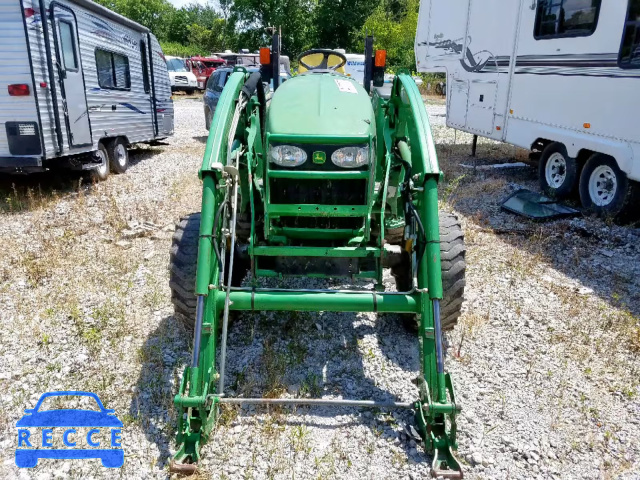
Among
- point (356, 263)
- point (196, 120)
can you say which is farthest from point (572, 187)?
point (196, 120)

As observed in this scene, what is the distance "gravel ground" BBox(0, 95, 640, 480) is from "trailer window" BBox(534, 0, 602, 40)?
113 inches

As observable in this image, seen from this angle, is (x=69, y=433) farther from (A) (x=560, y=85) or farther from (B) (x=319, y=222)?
(A) (x=560, y=85)

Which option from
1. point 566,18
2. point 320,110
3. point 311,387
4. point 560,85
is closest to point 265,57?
point 320,110

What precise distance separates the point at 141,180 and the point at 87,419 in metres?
6.71

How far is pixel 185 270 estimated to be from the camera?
3578 mm

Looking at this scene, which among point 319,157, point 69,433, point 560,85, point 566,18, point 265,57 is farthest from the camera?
point 560,85

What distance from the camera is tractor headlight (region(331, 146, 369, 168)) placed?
329 cm

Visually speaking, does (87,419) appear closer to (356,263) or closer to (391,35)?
(356,263)

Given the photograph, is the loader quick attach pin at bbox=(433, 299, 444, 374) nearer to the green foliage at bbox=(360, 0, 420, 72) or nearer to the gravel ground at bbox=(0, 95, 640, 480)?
the gravel ground at bbox=(0, 95, 640, 480)

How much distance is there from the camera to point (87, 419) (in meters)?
3.18

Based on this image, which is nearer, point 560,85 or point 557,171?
point 560,85

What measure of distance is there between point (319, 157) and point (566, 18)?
20.1 feet

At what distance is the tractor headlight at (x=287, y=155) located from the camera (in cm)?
328

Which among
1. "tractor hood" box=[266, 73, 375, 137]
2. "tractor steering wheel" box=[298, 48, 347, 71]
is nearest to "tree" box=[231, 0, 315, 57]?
"tractor steering wheel" box=[298, 48, 347, 71]
